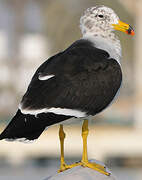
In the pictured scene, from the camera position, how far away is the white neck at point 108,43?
23.6 feet

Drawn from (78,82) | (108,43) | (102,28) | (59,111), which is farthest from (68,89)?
(102,28)

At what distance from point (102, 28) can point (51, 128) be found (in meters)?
28.5

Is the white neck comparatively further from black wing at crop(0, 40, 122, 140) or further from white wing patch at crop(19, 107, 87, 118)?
white wing patch at crop(19, 107, 87, 118)

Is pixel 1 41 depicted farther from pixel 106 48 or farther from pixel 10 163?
pixel 106 48

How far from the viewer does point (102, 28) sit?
7.34m

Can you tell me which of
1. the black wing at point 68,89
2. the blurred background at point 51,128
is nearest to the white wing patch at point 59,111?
the black wing at point 68,89

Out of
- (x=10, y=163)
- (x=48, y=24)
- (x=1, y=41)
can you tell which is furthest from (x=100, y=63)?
(x=48, y=24)

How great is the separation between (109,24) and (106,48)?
0.96 ft

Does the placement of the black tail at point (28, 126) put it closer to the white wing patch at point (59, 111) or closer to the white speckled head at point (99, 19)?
the white wing patch at point (59, 111)

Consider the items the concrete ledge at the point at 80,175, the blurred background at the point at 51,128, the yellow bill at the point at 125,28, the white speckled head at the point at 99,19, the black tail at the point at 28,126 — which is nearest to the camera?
the black tail at the point at 28,126

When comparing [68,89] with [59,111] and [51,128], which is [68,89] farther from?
[51,128]

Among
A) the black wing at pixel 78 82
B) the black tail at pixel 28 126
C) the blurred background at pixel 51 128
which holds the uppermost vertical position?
the black wing at pixel 78 82

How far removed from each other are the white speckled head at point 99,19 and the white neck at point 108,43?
5 centimetres

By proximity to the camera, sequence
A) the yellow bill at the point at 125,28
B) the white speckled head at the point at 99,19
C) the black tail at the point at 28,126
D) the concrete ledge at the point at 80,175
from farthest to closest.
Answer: the white speckled head at the point at 99,19, the yellow bill at the point at 125,28, the concrete ledge at the point at 80,175, the black tail at the point at 28,126
